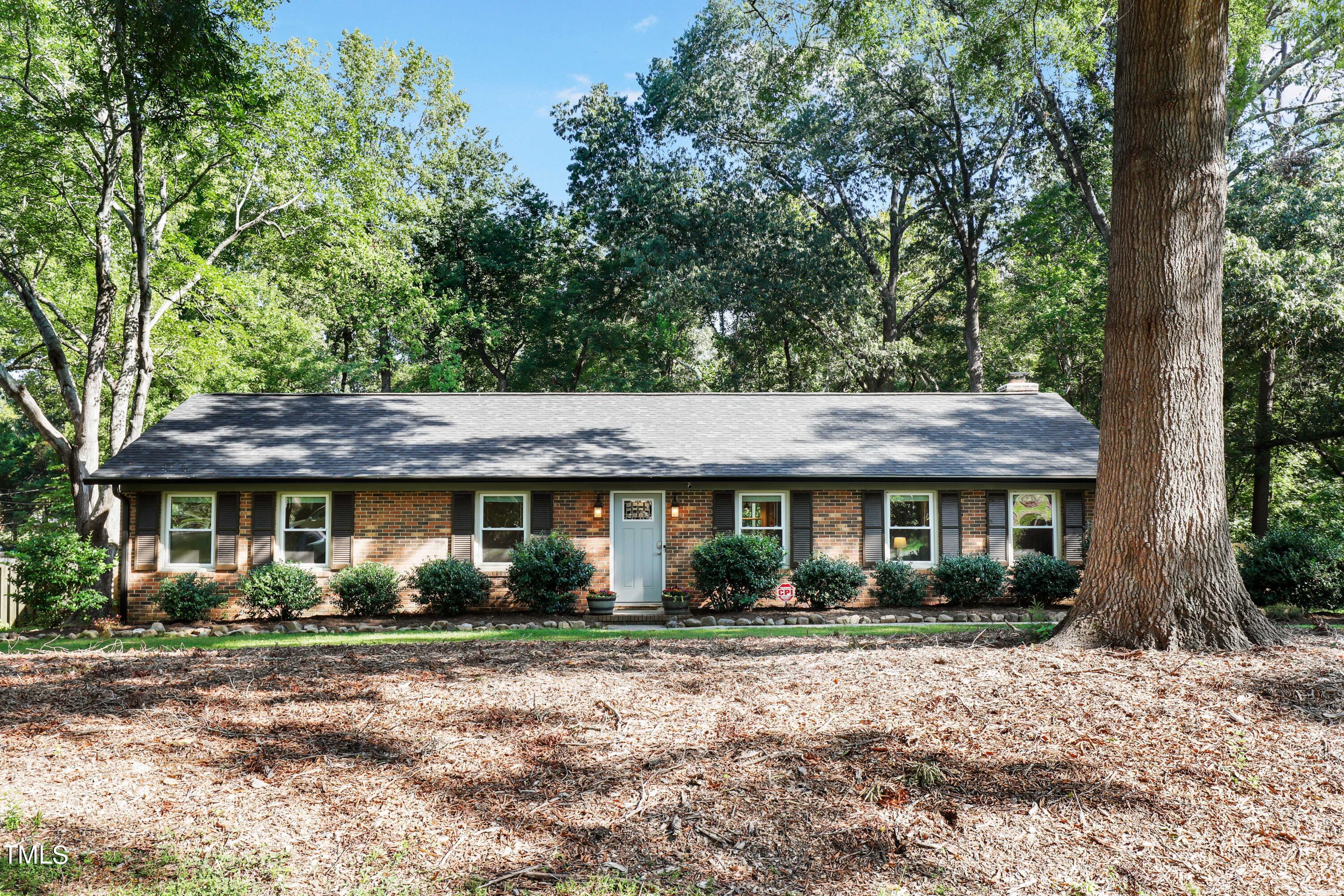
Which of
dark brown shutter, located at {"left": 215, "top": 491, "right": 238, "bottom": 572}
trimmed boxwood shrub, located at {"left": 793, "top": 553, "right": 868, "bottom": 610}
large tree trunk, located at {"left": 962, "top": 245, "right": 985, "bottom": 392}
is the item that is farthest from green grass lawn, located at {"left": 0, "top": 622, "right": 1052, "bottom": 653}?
large tree trunk, located at {"left": 962, "top": 245, "right": 985, "bottom": 392}

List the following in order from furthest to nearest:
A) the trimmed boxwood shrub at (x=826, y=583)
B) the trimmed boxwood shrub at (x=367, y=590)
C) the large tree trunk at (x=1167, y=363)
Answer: the trimmed boxwood shrub at (x=826, y=583), the trimmed boxwood shrub at (x=367, y=590), the large tree trunk at (x=1167, y=363)

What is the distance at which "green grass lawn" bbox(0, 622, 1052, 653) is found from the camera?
29.9 feet

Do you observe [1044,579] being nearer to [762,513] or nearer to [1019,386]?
[762,513]

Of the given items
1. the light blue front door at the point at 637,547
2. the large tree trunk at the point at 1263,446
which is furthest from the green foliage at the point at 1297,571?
the light blue front door at the point at 637,547

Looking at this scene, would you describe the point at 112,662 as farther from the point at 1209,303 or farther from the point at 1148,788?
the point at 1209,303

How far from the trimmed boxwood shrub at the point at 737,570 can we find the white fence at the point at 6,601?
439 inches

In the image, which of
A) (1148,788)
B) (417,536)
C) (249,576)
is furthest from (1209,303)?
(249,576)

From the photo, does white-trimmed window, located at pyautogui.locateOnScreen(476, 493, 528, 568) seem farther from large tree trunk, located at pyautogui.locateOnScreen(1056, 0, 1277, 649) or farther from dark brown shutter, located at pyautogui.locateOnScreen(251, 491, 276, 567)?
large tree trunk, located at pyautogui.locateOnScreen(1056, 0, 1277, 649)

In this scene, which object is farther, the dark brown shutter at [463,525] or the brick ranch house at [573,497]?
the dark brown shutter at [463,525]

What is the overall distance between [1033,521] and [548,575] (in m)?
8.76

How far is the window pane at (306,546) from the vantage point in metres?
14.0

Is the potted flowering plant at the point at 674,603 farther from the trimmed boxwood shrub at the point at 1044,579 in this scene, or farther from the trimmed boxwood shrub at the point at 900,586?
the trimmed boxwood shrub at the point at 1044,579

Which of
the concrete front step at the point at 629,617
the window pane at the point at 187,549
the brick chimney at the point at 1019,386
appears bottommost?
the concrete front step at the point at 629,617

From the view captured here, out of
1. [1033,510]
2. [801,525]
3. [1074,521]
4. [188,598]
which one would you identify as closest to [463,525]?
[188,598]
